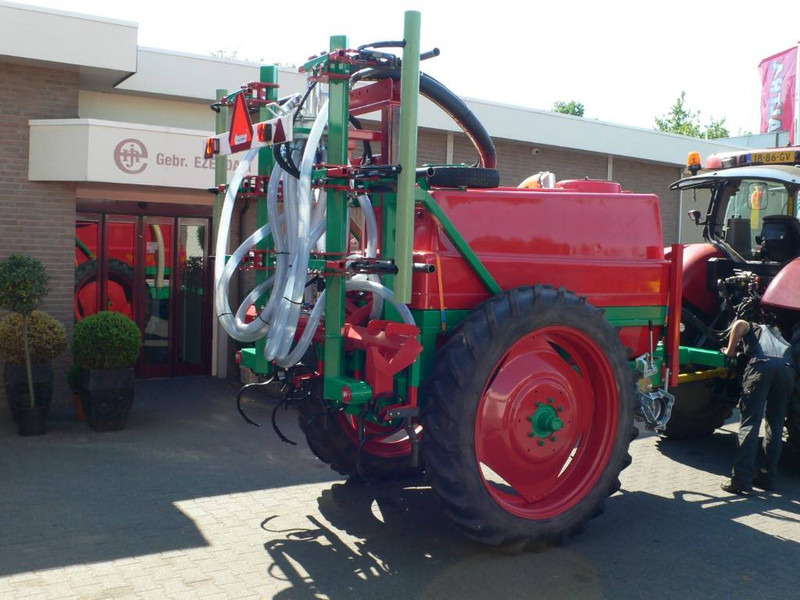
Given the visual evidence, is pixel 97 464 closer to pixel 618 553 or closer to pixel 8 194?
pixel 8 194

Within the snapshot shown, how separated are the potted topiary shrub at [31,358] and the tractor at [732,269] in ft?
19.7

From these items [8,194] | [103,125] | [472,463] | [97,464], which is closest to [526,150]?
[103,125]

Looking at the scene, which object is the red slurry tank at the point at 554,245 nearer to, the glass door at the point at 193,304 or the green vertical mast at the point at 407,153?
the green vertical mast at the point at 407,153

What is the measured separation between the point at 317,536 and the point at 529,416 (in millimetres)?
1491

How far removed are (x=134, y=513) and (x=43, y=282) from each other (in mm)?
3607

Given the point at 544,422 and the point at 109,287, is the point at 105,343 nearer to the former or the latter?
the point at 109,287

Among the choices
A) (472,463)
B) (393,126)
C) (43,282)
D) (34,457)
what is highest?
(393,126)

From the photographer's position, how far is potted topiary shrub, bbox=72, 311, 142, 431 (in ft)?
26.9

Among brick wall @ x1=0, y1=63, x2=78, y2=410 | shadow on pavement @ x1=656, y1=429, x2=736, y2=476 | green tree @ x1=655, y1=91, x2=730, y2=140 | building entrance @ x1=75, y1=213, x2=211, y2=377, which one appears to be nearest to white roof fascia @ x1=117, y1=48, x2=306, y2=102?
brick wall @ x1=0, y1=63, x2=78, y2=410

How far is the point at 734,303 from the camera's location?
712 centimetres

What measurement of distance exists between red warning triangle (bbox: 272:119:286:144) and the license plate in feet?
16.8

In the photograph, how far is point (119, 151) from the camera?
30.2ft

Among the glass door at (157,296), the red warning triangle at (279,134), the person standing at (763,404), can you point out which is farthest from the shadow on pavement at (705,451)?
the glass door at (157,296)

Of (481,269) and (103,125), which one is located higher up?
(103,125)
